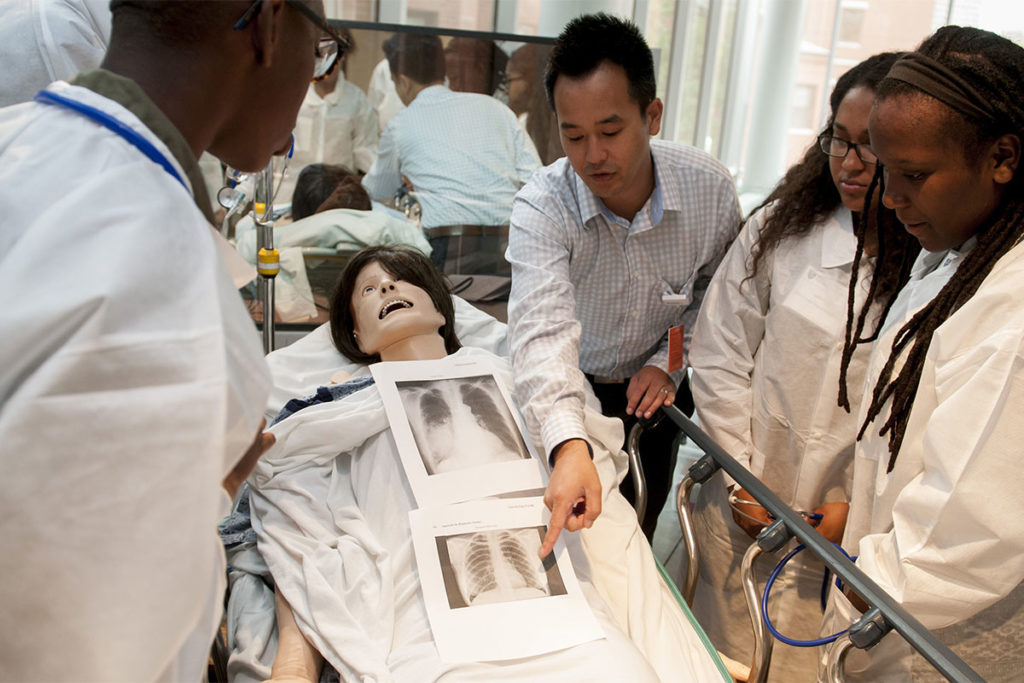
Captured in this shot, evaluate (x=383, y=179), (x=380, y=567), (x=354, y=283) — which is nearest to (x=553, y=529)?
(x=380, y=567)

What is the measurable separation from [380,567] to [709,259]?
1.33 m

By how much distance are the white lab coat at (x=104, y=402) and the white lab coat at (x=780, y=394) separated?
167 centimetres

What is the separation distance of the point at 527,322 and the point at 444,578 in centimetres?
69

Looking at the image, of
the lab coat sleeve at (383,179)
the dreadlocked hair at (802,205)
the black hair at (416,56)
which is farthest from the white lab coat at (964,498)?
the lab coat sleeve at (383,179)

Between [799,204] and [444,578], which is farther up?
[799,204]

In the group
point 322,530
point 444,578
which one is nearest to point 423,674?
point 444,578

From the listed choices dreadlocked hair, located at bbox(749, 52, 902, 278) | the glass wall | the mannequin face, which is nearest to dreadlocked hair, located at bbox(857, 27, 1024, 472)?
dreadlocked hair, located at bbox(749, 52, 902, 278)

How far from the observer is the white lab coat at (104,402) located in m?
0.80

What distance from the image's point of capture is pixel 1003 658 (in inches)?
65.5

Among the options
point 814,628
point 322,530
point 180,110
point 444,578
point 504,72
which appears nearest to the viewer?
point 180,110

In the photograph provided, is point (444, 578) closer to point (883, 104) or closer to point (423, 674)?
point (423, 674)

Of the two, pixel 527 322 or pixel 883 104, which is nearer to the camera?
pixel 883 104

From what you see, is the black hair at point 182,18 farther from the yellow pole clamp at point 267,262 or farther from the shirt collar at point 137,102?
the yellow pole clamp at point 267,262

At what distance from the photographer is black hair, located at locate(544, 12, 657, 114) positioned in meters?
2.16
